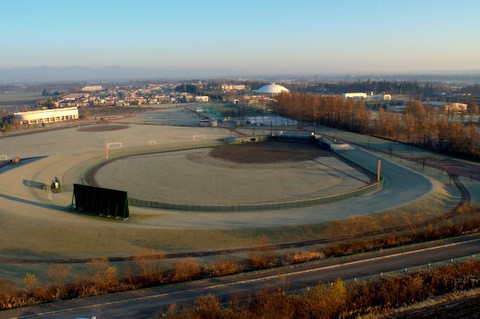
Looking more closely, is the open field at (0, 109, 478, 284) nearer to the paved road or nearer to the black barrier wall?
the black barrier wall

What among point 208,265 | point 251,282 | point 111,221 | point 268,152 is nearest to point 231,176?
point 268,152

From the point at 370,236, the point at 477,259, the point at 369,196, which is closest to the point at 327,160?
the point at 369,196

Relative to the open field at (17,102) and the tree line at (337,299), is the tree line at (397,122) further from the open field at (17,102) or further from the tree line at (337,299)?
the open field at (17,102)

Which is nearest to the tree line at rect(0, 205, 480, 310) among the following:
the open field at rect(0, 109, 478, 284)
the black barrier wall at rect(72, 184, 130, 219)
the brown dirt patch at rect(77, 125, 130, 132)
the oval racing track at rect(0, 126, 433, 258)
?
the open field at rect(0, 109, 478, 284)

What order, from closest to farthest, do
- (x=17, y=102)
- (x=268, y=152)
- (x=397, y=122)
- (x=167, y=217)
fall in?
1. (x=167, y=217)
2. (x=268, y=152)
3. (x=397, y=122)
4. (x=17, y=102)

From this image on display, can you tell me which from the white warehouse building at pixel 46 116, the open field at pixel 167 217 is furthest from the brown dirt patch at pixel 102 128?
the open field at pixel 167 217

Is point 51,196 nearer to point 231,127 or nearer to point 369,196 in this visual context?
point 369,196

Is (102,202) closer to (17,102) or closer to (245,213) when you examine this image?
(245,213)
